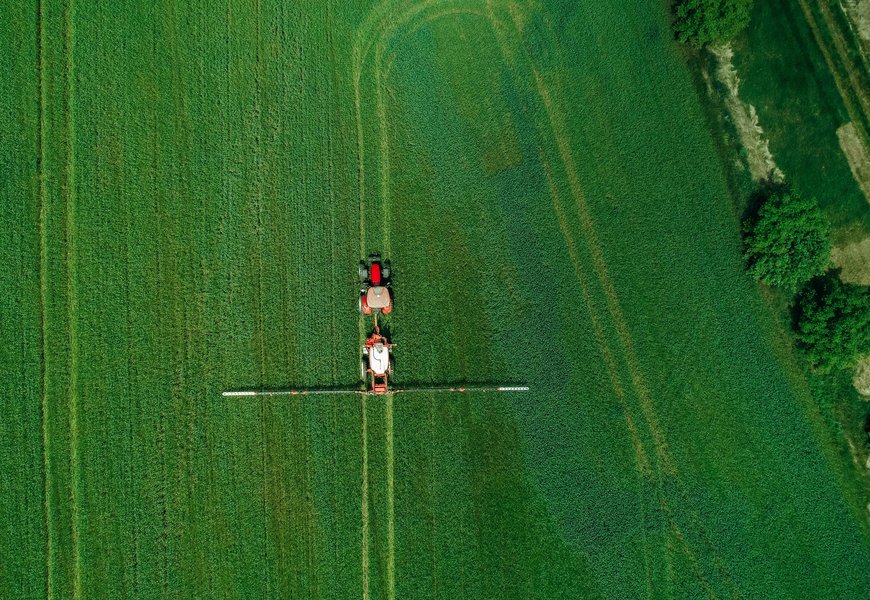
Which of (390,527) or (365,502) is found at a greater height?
(365,502)

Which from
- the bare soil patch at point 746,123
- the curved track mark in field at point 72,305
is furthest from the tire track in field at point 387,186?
the curved track mark in field at point 72,305

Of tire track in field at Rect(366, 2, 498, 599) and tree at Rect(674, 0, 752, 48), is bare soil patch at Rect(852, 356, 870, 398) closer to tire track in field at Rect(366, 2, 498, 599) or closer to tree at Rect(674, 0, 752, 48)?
tree at Rect(674, 0, 752, 48)

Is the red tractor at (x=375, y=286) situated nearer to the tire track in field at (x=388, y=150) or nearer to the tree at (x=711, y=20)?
the tire track in field at (x=388, y=150)

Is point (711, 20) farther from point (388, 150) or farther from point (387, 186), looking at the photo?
point (387, 186)

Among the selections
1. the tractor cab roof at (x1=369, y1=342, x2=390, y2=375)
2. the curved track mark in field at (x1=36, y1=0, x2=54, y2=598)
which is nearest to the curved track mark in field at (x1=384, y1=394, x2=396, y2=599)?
the tractor cab roof at (x1=369, y1=342, x2=390, y2=375)

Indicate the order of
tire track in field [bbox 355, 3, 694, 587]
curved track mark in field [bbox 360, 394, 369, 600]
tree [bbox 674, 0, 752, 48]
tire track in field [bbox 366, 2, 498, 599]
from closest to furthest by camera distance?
curved track mark in field [bbox 360, 394, 369, 600] → tire track in field [bbox 366, 2, 498, 599] → tree [bbox 674, 0, 752, 48] → tire track in field [bbox 355, 3, 694, 587]

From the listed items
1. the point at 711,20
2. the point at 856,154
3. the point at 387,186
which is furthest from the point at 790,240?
the point at 387,186

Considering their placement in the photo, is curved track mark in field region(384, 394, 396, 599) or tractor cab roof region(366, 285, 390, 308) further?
curved track mark in field region(384, 394, 396, 599)
